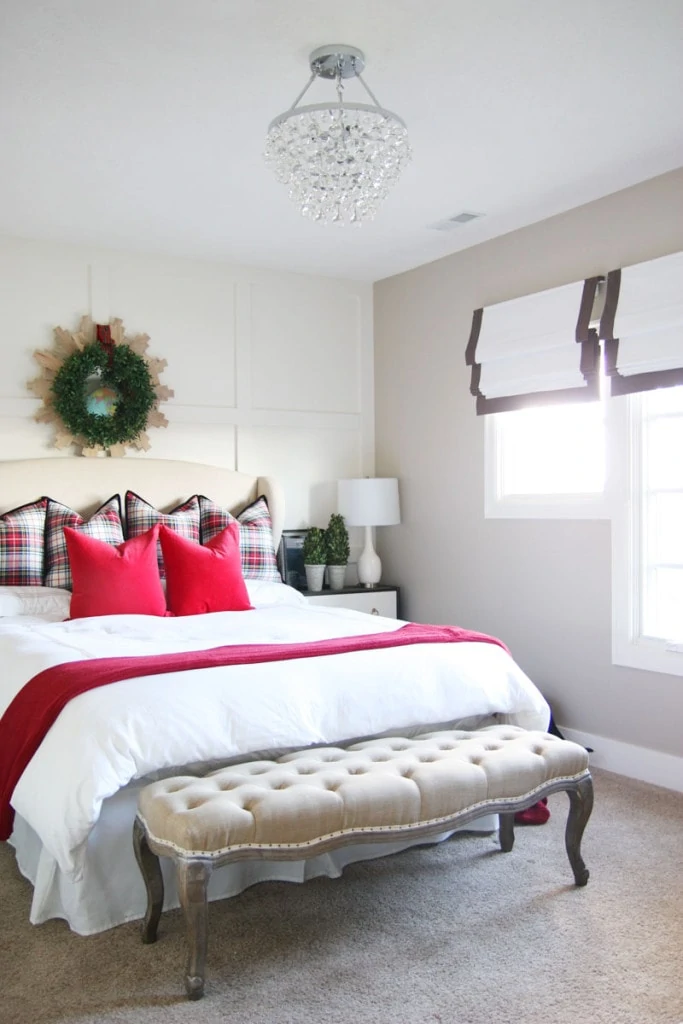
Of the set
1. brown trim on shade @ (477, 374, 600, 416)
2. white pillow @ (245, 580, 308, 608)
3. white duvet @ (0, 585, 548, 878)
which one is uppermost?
brown trim on shade @ (477, 374, 600, 416)

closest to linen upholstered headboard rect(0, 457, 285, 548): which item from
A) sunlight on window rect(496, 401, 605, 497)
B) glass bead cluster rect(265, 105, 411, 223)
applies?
sunlight on window rect(496, 401, 605, 497)

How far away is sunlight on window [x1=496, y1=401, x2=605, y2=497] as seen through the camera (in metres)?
4.36

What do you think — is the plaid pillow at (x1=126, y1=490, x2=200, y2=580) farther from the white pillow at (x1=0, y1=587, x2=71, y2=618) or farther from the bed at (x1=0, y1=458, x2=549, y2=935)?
the bed at (x1=0, y1=458, x2=549, y2=935)

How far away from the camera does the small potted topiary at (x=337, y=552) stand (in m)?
5.48

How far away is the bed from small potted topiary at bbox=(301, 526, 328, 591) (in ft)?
4.79

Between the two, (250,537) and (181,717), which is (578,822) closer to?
(181,717)

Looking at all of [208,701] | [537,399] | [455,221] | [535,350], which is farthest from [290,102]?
[208,701]

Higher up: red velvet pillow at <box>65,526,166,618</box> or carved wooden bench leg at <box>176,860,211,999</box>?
red velvet pillow at <box>65,526,166,618</box>

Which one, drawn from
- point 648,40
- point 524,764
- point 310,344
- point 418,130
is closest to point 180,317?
point 310,344

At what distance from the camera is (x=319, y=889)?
9.53 feet

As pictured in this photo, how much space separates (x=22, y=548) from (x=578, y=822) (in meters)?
2.79

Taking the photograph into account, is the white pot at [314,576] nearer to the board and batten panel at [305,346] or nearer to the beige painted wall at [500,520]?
the beige painted wall at [500,520]

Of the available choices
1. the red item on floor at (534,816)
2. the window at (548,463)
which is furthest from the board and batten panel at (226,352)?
the red item on floor at (534,816)

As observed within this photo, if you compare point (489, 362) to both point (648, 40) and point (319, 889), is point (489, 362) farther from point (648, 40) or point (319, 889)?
point (319, 889)
